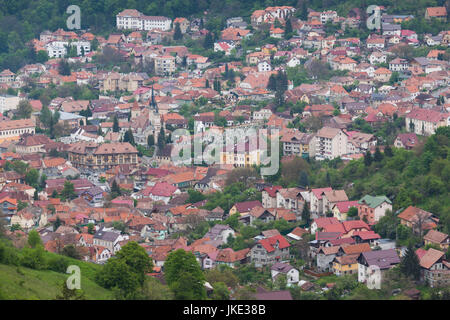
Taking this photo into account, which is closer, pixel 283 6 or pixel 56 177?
pixel 56 177

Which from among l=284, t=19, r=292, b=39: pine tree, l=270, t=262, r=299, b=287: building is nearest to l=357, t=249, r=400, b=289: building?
l=270, t=262, r=299, b=287: building

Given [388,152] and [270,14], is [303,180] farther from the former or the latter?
[270,14]

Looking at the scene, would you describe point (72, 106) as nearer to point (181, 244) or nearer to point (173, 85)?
point (173, 85)

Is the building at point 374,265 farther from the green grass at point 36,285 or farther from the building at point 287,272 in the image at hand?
the green grass at point 36,285

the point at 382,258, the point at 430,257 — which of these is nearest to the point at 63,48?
the point at 382,258

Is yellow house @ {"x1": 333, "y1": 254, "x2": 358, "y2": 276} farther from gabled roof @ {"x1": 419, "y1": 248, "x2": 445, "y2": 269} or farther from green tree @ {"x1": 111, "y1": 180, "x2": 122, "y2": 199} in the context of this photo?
green tree @ {"x1": 111, "y1": 180, "x2": 122, "y2": 199}
